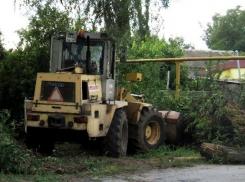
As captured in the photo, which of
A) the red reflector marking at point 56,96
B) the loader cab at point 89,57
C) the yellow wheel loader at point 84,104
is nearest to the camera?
the yellow wheel loader at point 84,104

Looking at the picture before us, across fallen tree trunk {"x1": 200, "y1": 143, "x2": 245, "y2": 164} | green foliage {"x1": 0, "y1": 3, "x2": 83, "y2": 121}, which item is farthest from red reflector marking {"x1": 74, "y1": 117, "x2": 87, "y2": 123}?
green foliage {"x1": 0, "y1": 3, "x2": 83, "y2": 121}

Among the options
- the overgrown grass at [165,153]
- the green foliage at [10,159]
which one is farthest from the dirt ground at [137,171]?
the overgrown grass at [165,153]

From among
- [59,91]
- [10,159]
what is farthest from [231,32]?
[10,159]

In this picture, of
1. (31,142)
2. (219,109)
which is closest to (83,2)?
(31,142)

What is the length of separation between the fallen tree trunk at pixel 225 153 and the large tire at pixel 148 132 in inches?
80.3

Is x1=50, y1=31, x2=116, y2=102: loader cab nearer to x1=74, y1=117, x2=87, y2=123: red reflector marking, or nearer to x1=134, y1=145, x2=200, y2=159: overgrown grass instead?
x1=74, y1=117, x2=87, y2=123: red reflector marking

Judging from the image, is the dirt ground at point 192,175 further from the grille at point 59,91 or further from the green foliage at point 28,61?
the green foliage at point 28,61

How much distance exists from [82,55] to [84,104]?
1.74 metres

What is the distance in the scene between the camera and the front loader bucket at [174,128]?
14.2 meters

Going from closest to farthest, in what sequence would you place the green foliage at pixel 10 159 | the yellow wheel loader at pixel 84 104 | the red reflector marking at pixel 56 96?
the green foliage at pixel 10 159 < the yellow wheel loader at pixel 84 104 < the red reflector marking at pixel 56 96

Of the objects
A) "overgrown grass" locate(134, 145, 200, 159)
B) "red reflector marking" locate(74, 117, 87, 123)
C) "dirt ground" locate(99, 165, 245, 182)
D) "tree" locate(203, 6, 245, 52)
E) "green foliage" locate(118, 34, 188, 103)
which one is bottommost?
"overgrown grass" locate(134, 145, 200, 159)

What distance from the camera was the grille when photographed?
10.5m

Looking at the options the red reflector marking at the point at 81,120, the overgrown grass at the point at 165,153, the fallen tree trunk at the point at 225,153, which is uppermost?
the red reflector marking at the point at 81,120

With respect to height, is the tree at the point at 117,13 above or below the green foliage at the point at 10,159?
above
